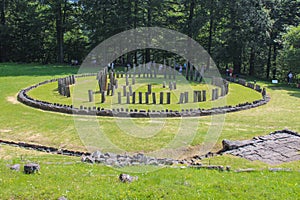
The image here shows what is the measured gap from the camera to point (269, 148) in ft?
37.6

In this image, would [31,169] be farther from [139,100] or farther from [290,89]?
[290,89]

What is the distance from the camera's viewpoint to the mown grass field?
744 centimetres

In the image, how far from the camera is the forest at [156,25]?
110ft

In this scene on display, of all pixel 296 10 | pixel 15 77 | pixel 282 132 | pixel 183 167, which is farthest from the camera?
pixel 296 10

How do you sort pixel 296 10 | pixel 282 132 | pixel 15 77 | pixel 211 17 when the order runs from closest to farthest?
pixel 282 132 < pixel 15 77 < pixel 296 10 < pixel 211 17

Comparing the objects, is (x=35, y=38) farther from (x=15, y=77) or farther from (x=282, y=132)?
(x=282, y=132)

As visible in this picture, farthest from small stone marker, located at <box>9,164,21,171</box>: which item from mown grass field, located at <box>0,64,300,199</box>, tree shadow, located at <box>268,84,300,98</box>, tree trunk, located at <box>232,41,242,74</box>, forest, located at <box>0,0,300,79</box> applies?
tree trunk, located at <box>232,41,242,74</box>

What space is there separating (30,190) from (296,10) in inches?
1331

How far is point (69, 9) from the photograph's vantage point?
142 ft

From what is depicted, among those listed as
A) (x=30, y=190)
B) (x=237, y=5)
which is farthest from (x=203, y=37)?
(x=30, y=190)

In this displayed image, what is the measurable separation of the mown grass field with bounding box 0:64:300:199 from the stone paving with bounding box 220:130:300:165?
48 cm

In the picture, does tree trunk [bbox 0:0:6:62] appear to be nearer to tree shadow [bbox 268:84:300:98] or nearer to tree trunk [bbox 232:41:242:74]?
tree trunk [bbox 232:41:242:74]

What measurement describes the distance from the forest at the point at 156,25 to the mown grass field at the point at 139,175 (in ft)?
55.1

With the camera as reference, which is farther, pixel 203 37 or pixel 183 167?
pixel 203 37
